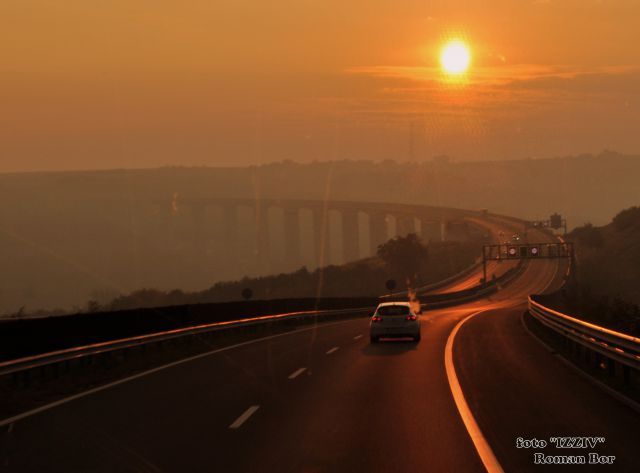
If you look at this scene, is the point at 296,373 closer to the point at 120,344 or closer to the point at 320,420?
the point at 120,344

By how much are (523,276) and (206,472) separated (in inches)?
5259

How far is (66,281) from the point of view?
160375mm

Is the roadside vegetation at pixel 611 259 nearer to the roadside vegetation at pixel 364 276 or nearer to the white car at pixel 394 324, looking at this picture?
the roadside vegetation at pixel 364 276

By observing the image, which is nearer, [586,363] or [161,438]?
[161,438]

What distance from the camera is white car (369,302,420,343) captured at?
1138 inches

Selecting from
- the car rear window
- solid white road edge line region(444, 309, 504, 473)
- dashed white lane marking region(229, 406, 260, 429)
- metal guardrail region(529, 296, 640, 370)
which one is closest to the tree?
metal guardrail region(529, 296, 640, 370)

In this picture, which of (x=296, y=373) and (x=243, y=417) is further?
(x=296, y=373)

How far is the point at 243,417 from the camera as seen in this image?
42.7 feet

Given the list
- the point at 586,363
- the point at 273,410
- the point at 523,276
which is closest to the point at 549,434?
the point at 273,410

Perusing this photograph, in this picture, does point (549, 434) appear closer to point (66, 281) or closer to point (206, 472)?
point (206, 472)

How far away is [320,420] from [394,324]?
16.4m

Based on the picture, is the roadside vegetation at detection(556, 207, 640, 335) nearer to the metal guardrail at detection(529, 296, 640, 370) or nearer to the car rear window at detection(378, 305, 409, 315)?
the car rear window at detection(378, 305, 409, 315)

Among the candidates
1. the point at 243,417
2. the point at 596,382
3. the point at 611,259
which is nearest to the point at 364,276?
the point at 611,259

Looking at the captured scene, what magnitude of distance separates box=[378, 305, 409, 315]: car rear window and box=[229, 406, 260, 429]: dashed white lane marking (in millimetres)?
15660
